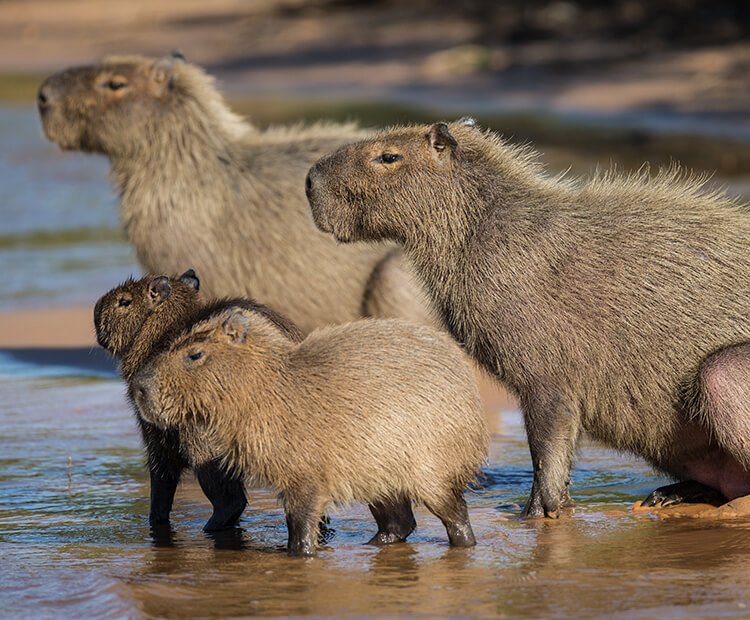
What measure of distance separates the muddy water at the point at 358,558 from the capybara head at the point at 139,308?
2.47 ft

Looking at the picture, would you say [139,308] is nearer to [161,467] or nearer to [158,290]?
[158,290]

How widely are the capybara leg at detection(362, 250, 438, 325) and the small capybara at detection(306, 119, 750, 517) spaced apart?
1.83 meters

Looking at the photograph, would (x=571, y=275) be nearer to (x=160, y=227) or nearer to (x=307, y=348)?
(x=307, y=348)

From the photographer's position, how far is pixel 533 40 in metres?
25.0

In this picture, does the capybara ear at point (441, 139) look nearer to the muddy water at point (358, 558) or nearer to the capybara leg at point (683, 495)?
the muddy water at point (358, 558)

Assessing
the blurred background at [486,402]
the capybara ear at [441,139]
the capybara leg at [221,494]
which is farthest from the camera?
the capybara ear at [441,139]

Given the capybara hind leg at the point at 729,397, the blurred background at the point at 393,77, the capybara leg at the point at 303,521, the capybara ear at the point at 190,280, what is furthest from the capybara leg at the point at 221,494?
the blurred background at the point at 393,77

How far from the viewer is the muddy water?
4.30 m

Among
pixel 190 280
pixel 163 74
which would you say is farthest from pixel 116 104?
pixel 190 280

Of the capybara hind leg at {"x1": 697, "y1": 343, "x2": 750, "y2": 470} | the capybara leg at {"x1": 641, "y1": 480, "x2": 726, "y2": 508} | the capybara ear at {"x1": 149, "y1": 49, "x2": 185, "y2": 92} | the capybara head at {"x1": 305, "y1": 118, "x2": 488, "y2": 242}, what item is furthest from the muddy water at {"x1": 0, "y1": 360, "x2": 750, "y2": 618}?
the capybara ear at {"x1": 149, "y1": 49, "x2": 185, "y2": 92}

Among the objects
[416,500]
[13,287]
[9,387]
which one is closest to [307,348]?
[416,500]

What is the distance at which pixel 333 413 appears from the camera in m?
4.93

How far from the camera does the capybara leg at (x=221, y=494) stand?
17.6 feet

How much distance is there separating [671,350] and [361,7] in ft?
89.0
